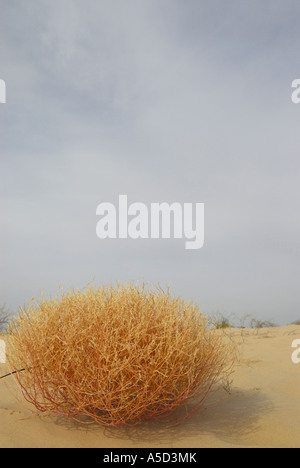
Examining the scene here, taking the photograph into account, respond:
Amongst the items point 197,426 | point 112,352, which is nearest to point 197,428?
point 197,426

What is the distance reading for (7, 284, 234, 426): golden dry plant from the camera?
342 centimetres

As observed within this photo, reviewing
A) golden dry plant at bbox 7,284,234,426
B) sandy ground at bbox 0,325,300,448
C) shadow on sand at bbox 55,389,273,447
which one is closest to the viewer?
golden dry plant at bbox 7,284,234,426

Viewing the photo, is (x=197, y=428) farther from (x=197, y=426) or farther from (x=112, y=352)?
(x=112, y=352)

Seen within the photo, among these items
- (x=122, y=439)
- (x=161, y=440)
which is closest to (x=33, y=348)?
(x=122, y=439)

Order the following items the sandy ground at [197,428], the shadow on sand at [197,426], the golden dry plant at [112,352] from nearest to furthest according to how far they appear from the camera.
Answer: the golden dry plant at [112,352]
the sandy ground at [197,428]
the shadow on sand at [197,426]

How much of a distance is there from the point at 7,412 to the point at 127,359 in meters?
1.85

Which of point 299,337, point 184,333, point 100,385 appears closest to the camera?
point 100,385

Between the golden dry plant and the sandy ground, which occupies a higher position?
the golden dry plant

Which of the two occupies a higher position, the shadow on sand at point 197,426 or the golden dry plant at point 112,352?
the golden dry plant at point 112,352

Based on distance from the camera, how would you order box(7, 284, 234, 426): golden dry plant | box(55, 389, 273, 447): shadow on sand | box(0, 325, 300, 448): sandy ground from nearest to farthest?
box(7, 284, 234, 426): golden dry plant → box(0, 325, 300, 448): sandy ground → box(55, 389, 273, 447): shadow on sand

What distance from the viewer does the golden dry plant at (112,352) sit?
3416mm
